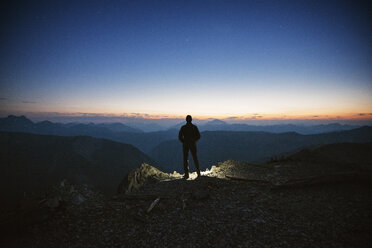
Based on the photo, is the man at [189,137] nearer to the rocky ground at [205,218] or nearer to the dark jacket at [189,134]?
the dark jacket at [189,134]

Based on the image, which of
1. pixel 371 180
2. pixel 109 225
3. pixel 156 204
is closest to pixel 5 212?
pixel 109 225

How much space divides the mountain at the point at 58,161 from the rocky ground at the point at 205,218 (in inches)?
3964

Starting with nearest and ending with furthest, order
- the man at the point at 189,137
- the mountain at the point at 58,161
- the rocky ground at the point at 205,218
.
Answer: the rocky ground at the point at 205,218 < the man at the point at 189,137 < the mountain at the point at 58,161

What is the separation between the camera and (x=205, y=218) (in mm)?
5328

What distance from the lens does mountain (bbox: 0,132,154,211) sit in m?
106

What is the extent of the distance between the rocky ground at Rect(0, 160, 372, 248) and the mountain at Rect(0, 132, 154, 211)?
101 m

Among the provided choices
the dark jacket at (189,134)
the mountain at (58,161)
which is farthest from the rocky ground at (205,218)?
the mountain at (58,161)

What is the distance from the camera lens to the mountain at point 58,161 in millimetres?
106062

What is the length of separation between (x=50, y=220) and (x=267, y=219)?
7195mm

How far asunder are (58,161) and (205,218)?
175 metres

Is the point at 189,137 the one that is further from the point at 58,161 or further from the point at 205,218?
the point at 58,161

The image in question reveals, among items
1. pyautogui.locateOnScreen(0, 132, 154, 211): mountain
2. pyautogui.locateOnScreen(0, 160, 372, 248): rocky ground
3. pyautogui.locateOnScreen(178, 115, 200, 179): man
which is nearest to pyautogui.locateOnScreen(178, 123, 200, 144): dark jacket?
pyautogui.locateOnScreen(178, 115, 200, 179): man

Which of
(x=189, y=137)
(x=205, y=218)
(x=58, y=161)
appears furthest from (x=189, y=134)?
(x=58, y=161)

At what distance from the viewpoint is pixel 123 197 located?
694cm
